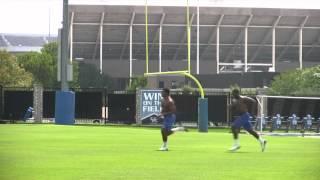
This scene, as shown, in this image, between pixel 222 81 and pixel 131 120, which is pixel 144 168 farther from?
pixel 222 81

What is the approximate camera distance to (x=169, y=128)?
15320 millimetres

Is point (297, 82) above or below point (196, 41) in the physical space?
below

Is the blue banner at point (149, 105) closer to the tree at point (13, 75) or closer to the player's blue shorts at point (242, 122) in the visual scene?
the tree at point (13, 75)

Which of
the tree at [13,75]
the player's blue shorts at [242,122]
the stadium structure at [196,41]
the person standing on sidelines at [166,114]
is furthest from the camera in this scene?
the stadium structure at [196,41]

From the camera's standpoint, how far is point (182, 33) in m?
61.2

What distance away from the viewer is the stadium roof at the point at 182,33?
182ft

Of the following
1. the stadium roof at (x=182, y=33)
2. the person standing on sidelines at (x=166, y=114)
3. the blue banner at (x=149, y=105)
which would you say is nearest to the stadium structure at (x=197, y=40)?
the stadium roof at (x=182, y=33)

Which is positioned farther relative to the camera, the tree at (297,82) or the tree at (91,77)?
the tree at (91,77)

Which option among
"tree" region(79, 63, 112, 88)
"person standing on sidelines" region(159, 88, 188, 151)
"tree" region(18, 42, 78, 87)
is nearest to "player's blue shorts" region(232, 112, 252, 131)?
"person standing on sidelines" region(159, 88, 188, 151)

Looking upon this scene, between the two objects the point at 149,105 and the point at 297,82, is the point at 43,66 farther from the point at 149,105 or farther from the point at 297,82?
the point at 297,82

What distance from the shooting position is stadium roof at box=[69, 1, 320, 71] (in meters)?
55.4

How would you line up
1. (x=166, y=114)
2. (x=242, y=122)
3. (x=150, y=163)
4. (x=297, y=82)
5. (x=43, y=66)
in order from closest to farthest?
(x=150, y=163)
(x=242, y=122)
(x=166, y=114)
(x=297, y=82)
(x=43, y=66)

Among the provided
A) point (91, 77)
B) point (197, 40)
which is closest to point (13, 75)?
point (91, 77)

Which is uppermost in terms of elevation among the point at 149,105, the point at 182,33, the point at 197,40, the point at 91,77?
the point at 182,33
